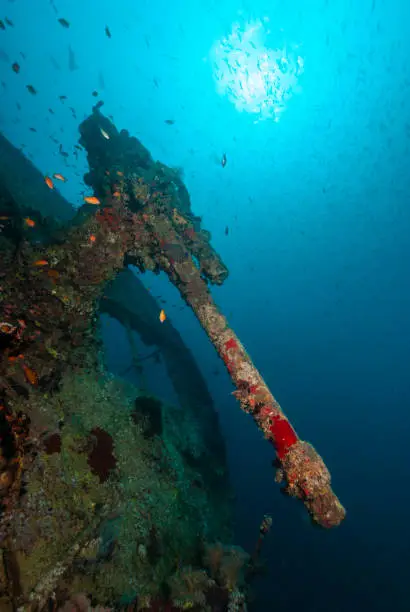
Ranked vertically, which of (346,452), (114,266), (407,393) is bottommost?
(114,266)

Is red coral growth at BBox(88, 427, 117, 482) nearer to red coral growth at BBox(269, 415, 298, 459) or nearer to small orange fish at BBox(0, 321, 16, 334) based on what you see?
red coral growth at BBox(269, 415, 298, 459)

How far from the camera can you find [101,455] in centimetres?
433

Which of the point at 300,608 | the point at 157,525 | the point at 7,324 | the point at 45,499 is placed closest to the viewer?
the point at 7,324

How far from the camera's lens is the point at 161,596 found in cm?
363

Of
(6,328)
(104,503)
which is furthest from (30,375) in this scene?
(6,328)

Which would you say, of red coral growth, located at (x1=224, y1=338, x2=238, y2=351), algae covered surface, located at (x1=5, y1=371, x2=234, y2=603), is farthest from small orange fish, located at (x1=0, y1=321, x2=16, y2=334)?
red coral growth, located at (x1=224, y1=338, x2=238, y2=351)

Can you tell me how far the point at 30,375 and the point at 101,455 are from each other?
59.7 inches

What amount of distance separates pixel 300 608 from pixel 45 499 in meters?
16.2

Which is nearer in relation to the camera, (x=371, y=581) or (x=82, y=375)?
(x=82, y=375)

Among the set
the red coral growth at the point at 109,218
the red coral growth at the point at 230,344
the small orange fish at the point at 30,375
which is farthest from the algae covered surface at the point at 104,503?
the red coral growth at the point at 109,218

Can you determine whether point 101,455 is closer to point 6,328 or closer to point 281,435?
point 281,435

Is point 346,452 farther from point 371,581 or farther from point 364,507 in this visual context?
point 371,581

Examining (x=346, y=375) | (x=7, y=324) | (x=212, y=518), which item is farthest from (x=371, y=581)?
(x=346, y=375)

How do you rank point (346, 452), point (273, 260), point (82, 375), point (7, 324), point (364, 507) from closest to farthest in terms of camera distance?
point (7, 324) → point (82, 375) → point (364, 507) → point (346, 452) → point (273, 260)
